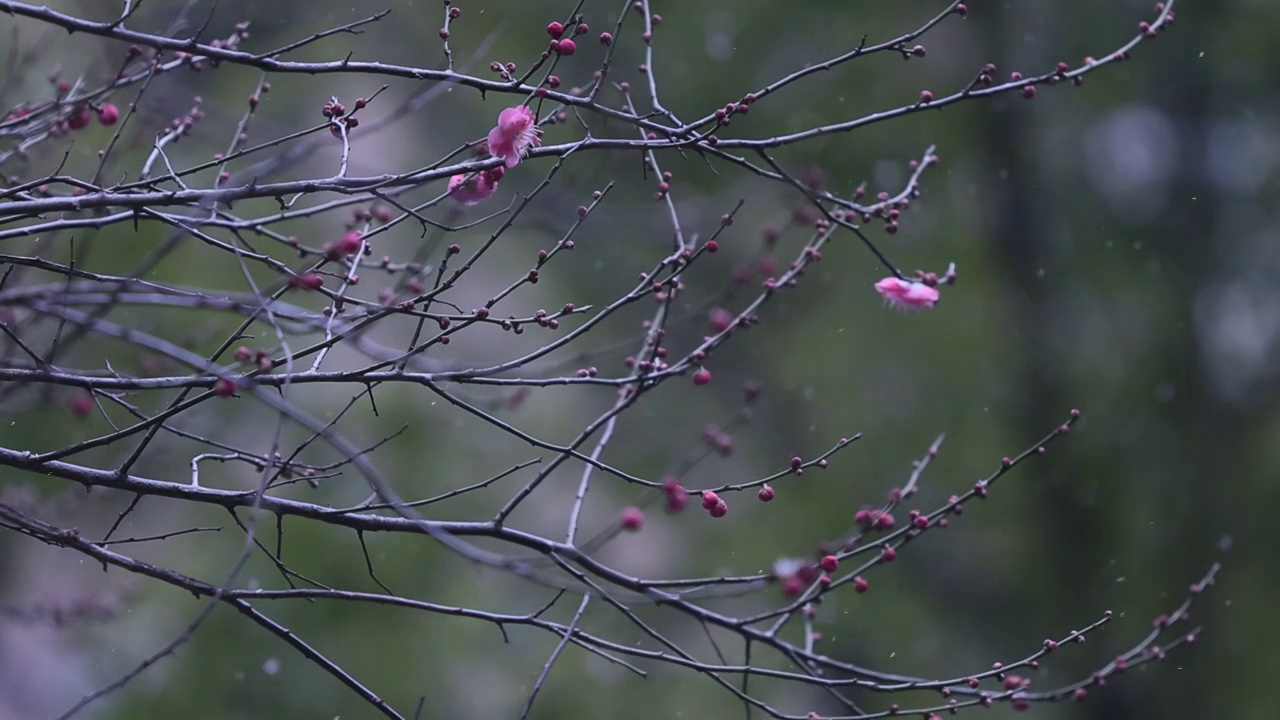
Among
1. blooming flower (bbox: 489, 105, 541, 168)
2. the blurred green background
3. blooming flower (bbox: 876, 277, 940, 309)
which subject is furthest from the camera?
the blurred green background

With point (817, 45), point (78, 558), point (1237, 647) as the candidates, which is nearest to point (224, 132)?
point (817, 45)

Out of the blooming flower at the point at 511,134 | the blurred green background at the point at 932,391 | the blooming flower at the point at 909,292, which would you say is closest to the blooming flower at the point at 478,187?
the blooming flower at the point at 511,134

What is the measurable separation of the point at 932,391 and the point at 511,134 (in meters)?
4.18

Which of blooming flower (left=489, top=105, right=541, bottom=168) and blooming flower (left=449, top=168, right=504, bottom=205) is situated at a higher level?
blooming flower (left=489, top=105, right=541, bottom=168)

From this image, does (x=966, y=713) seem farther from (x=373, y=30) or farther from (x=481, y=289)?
(x=373, y=30)

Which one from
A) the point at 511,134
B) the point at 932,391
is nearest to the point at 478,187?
the point at 511,134

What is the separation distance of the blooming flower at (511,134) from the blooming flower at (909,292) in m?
0.93

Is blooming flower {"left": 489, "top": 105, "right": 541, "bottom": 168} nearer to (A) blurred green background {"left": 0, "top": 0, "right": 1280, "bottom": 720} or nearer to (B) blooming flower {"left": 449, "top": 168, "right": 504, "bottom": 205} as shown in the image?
Answer: (B) blooming flower {"left": 449, "top": 168, "right": 504, "bottom": 205}

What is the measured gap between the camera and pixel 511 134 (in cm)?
232

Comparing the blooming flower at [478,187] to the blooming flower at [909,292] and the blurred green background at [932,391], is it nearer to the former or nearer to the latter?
the blooming flower at [909,292]

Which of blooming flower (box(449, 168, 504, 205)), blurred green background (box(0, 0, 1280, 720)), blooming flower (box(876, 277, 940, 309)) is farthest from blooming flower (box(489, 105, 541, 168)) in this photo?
blurred green background (box(0, 0, 1280, 720))

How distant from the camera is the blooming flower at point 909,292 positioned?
2.67 m

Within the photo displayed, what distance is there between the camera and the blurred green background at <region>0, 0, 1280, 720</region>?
5680 millimetres

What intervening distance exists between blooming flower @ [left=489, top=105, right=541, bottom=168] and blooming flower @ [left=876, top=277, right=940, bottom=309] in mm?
935
